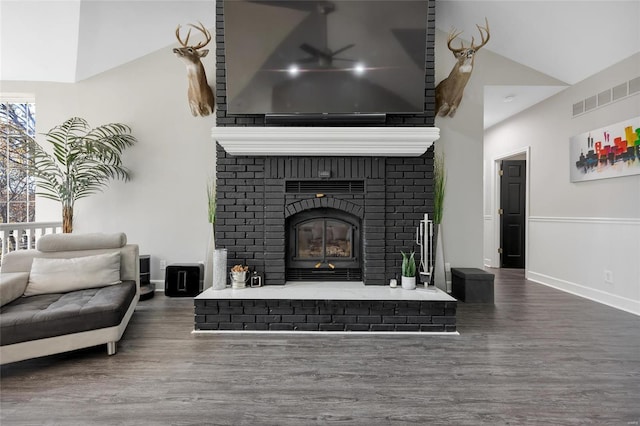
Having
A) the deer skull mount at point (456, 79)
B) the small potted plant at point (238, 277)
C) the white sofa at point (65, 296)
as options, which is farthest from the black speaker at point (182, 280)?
the deer skull mount at point (456, 79)

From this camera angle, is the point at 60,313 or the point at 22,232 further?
the point at 22,232

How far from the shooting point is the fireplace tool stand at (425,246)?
2.99 metres

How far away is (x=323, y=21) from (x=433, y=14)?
4.17 feet

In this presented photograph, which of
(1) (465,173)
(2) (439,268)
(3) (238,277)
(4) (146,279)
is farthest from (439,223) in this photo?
(4) (146,279)

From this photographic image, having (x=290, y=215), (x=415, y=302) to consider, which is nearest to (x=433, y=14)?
(x=290, y=215)

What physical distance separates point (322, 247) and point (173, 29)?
306cm

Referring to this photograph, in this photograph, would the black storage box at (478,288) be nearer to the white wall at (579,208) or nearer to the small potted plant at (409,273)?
the small potted plant at (409,273)

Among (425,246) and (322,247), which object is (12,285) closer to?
(322,247)

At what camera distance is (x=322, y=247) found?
3.26 meters

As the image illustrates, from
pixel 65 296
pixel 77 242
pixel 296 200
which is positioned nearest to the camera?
pixel 65 296

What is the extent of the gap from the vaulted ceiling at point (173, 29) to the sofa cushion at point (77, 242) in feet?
7.44

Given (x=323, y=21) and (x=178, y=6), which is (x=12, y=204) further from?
(x=323, y=21)

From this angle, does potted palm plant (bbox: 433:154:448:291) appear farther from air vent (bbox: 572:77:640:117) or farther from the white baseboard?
air vent (bbox: 572:77:640:117)

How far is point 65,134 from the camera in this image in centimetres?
377
